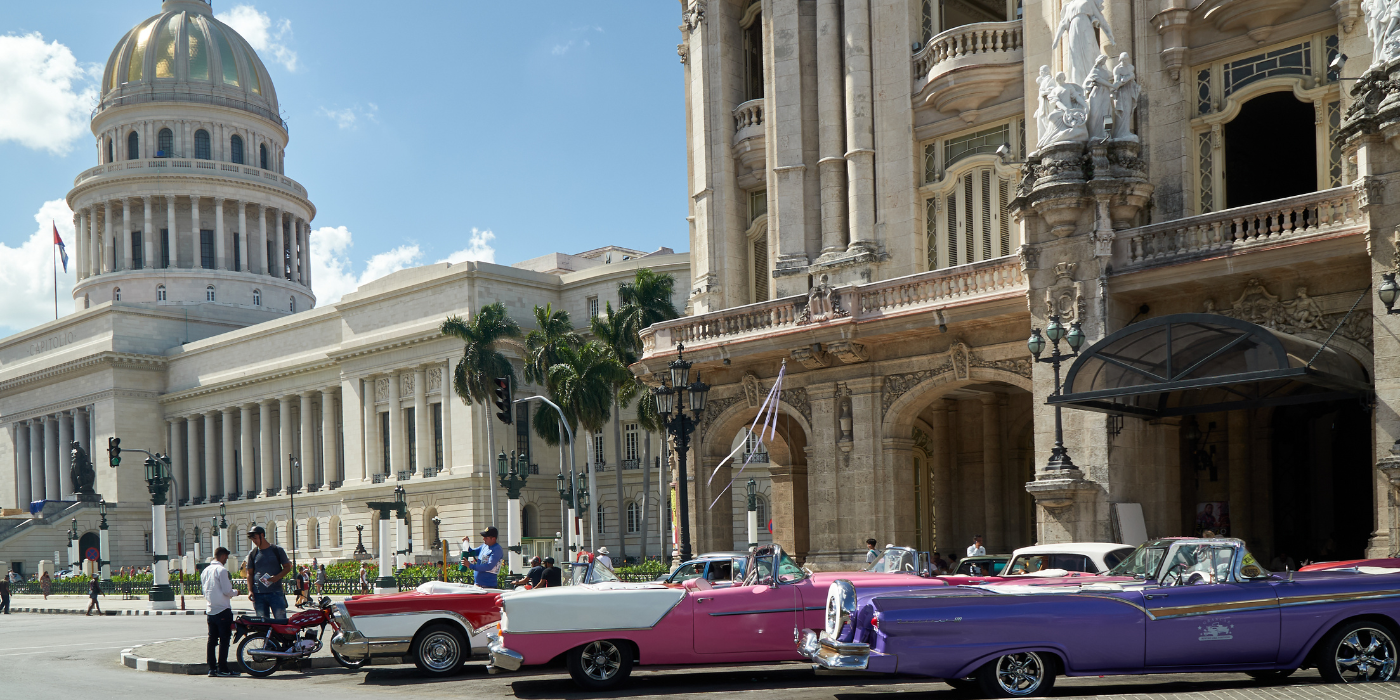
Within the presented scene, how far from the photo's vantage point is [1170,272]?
2250 centimetres

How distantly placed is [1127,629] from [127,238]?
111 meters

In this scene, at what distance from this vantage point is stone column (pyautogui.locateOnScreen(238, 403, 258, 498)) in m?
91.1

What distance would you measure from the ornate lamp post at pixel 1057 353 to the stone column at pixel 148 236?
9977 cm

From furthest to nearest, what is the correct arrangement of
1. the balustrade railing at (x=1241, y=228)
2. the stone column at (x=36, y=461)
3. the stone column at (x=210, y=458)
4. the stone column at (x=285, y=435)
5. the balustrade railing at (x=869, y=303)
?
1. the stone column at (x=36, y=461)
2. the stone column at (x=210, y=458)
3. the stone column at (x=285, y=435)
4. the balustrade railing at (x=869, y=303)
5. the balustrade railing at (x=1241, y=228)

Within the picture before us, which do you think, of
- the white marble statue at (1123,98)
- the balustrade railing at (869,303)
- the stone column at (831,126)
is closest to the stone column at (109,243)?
the balustrade railing at (869,303)

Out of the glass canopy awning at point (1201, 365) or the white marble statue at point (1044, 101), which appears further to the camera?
the white marble statue at point (1044, 101)

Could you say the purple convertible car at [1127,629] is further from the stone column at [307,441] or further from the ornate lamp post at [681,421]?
the stone column at [307,441]

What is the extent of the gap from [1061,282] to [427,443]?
180ft

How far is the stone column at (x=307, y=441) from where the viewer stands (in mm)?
85125

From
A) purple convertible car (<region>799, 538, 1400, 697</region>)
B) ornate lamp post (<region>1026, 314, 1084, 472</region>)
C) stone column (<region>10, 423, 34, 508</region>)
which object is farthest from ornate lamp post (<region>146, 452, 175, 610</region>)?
stone column (<region>10, 423, 34, 508</region>)

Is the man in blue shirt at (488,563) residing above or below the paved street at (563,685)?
above

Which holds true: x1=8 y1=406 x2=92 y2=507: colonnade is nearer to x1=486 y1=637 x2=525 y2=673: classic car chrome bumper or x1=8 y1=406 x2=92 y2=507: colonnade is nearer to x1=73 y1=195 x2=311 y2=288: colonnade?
x1=73 y1=195 x2=311 y2=288: colonnade

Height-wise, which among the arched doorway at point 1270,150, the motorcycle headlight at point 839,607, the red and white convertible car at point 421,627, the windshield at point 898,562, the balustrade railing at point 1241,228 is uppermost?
the arched doorway at point 1270,150

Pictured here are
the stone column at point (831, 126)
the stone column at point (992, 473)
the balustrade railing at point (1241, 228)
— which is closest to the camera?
the balustrade railing at point (1241, 228)
